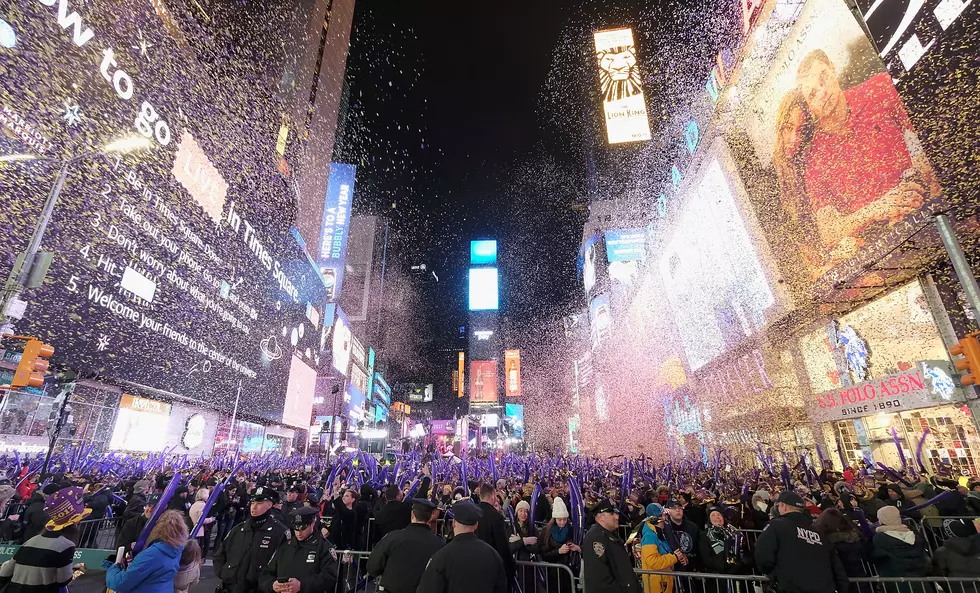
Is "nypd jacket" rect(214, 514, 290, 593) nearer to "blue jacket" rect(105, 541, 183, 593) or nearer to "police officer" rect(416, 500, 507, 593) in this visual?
"blue jacket" rect(105, 541, 183, 593)

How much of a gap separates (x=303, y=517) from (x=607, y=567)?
3362 millimetres

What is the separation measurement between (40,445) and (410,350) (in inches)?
4264

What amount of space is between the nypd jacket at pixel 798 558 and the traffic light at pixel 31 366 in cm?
1166

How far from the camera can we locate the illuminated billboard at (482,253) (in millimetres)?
80375

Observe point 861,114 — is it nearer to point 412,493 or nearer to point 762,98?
point 762,98

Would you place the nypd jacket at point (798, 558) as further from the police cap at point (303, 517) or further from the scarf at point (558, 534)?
the police cap at point (303, 517)

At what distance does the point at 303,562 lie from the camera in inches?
192

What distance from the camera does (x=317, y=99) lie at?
54.0 m

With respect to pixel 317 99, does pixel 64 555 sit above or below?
below

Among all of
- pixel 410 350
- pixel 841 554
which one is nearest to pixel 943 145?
pixel 841 554

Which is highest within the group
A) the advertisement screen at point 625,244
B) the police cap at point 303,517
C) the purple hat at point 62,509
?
the advertisement screen at point 625,244

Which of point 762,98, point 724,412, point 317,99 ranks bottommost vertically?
point 724,412

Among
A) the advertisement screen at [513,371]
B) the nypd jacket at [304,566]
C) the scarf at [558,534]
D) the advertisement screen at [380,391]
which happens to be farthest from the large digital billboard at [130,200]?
the advertisement screen at [513,371]

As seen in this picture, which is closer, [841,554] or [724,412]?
[841,554]
